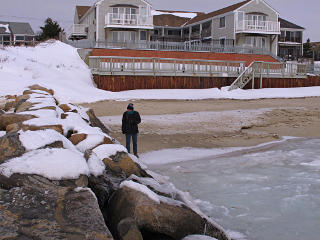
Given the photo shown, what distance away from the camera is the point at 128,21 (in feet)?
136

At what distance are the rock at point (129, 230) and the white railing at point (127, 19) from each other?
3824 cm

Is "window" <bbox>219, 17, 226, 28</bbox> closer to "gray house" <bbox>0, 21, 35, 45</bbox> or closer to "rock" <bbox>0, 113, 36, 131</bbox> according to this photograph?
"gray house" <bbox>0, 21, 35, 45</bbox>

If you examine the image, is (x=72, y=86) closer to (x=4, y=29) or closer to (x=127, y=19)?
(x=127, y=19)

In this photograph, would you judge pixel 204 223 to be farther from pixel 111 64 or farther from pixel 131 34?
pixel 131 34

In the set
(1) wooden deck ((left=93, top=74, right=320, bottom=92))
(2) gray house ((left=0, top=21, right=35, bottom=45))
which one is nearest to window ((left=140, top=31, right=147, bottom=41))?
(1) wooden deck ((left=93, top=74, right=320, bottom=92))

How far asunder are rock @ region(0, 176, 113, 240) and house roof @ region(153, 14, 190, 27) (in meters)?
49.1

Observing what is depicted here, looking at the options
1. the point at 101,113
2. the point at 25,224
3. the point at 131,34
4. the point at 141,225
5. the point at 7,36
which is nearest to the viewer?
the point at 25,224

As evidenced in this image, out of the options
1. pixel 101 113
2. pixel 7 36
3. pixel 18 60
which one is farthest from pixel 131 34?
pixel 7 36

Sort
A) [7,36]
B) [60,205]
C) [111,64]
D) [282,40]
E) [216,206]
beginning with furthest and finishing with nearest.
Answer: [7,36]
[282,40]
[111,64]
[216,206]
[60,205]

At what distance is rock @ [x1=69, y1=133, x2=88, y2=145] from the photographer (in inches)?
273

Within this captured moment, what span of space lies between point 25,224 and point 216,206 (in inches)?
160

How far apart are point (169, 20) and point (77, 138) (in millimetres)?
48477

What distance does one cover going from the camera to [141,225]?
14.6 feet

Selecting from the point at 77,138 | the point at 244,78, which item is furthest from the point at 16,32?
the point at 77,138
